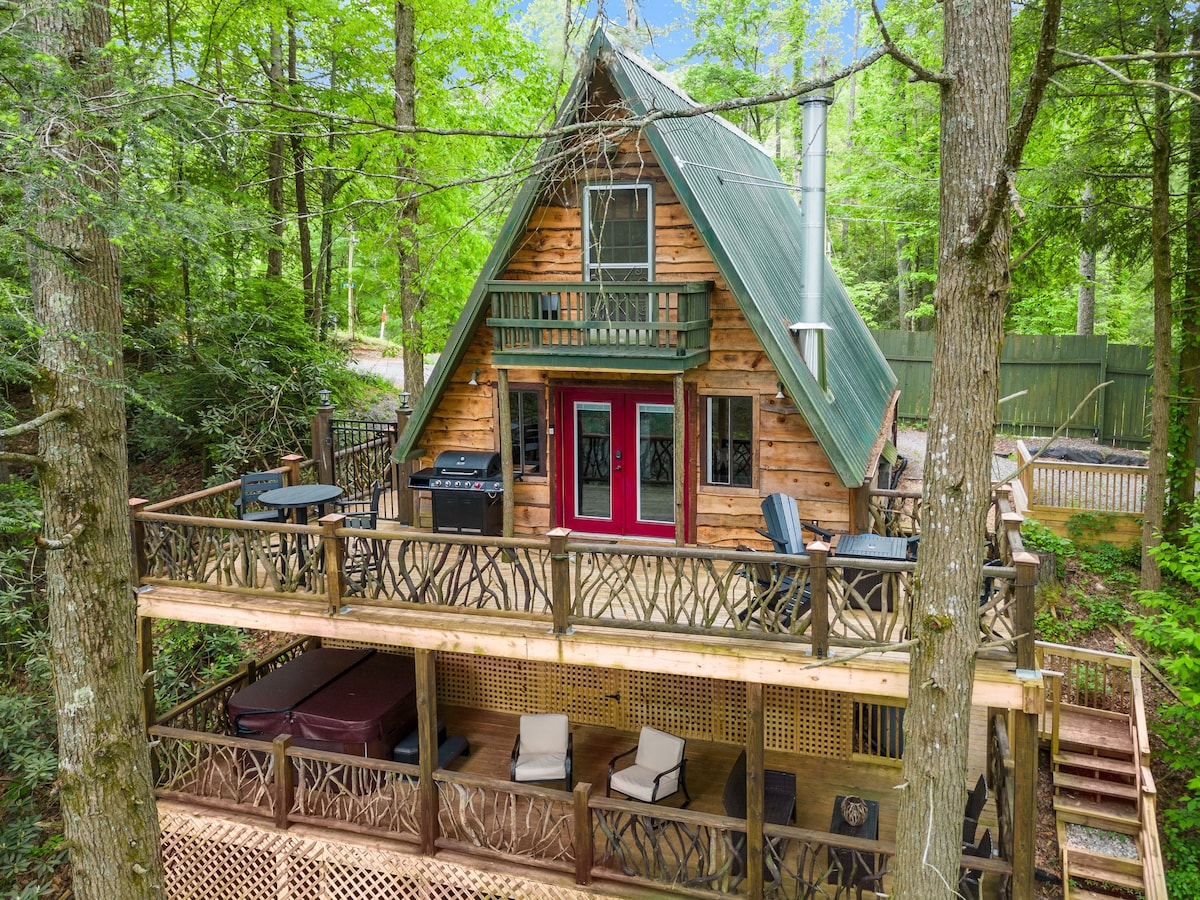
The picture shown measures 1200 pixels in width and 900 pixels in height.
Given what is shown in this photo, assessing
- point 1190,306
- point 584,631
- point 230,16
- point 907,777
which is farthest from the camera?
point 230,16

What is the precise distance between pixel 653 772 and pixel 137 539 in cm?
593

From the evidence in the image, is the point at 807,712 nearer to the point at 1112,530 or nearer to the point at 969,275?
the point at 969,275

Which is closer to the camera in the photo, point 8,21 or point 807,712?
point 8,21

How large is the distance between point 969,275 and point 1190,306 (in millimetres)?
10543

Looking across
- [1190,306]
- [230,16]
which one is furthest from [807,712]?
[230,16]

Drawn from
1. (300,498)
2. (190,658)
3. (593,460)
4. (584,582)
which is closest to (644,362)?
(593,460)

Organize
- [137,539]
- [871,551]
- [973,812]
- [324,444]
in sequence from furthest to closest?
[324,444] < [137,539] < [871,551] < [973,812]

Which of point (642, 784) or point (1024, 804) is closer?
point (1024, 804)

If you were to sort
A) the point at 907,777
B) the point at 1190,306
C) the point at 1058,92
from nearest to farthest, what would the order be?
the point at 907,777, the point at 1058,92, the point at 1190,306

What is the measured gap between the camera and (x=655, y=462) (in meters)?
10.8

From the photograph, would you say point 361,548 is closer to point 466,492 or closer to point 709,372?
point 466,492

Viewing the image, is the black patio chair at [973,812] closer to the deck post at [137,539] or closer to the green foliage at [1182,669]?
the green foliage at [1182,669]

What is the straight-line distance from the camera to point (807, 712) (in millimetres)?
10273

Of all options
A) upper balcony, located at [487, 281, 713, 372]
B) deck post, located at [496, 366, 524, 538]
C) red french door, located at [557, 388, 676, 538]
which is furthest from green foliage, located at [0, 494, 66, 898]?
red french door, located at [557, 388, 676, 538]
